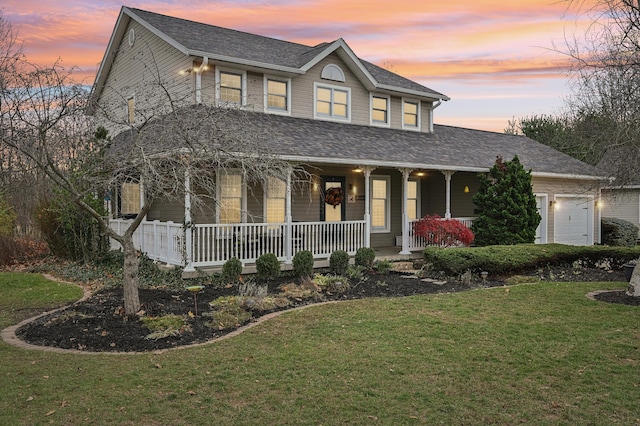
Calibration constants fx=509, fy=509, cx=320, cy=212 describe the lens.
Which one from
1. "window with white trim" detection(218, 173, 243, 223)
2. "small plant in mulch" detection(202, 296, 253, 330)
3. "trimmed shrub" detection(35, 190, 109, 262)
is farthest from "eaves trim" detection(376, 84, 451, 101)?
"small plant in mulch" detection(202, 296, 253, 330)

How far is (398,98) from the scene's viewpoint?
18891 mm

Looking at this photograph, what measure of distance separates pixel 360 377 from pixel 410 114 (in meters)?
15.2

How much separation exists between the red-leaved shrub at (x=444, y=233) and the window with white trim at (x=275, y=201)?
4.18 metres

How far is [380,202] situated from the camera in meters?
17.7

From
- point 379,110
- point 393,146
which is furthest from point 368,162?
point 379,110

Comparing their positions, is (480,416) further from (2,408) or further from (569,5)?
(569,5)

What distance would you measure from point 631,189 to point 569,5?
65.1 feet

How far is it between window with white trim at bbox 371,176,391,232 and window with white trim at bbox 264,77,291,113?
3.91 metres

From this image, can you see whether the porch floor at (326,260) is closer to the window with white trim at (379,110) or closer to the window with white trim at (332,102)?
the window with white trim at (379,110)

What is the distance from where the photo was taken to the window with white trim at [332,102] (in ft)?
55.0

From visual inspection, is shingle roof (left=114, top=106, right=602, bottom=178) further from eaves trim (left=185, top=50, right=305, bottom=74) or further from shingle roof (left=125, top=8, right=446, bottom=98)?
shingle roof (left=125, top=8, right=446, bottom=98)

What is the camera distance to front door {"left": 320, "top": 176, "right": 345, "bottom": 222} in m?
15.9

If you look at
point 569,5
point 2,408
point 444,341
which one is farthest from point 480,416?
point 569,5

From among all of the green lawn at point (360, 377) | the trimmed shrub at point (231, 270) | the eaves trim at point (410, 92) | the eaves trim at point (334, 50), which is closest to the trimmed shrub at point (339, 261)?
the trimmed shrub at point (231, 270)
